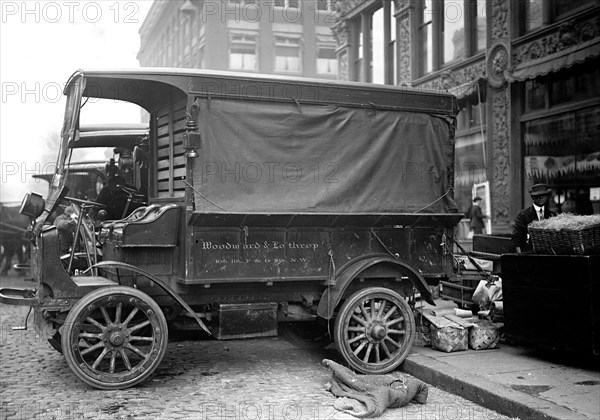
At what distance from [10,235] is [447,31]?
12.4 meters

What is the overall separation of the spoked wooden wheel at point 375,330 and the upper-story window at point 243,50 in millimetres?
36326

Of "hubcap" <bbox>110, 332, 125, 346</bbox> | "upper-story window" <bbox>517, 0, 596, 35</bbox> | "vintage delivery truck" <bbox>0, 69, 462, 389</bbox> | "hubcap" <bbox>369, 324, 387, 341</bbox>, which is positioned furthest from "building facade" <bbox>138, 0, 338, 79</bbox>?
"hubcap" <bbox>110, 332, 125, 346</bbox>

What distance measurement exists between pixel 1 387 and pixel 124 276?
1.58m

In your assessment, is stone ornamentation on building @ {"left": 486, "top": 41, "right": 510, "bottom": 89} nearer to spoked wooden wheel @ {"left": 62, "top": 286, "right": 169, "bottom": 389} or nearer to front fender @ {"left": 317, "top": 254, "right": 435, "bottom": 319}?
front fender @ {"left": 317, "top": 254, "right": 435, "bottom": 319}

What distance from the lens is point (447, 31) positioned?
16250 mm

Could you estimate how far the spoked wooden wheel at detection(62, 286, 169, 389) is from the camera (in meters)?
6.23

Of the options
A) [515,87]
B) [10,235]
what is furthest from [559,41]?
[10,235]

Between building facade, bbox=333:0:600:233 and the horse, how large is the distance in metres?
11.2

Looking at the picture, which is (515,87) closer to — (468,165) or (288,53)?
(468,165)

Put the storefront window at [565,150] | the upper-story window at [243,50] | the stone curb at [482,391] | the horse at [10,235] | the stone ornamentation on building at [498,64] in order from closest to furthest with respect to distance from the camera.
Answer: the stone curb at [482,391] < the storefront window at [565,150] < the stone ornamentation on building at [498,64] < the horse at [10,235] < the upper-story window at [243,50]

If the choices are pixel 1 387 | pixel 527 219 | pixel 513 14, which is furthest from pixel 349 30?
pixel 1 387

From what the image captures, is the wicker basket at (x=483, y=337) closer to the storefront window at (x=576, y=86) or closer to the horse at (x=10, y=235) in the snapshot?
the storefront window at (x=576, y=86)

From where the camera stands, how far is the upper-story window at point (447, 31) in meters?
14.9

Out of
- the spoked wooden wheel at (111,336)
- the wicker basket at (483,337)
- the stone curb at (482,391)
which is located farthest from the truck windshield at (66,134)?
the wicker basket at (483,337)
